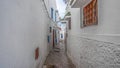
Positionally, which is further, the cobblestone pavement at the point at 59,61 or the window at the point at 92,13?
the cobblestone pavement at the point at 59,61

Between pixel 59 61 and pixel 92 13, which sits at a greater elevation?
pixel 92 13

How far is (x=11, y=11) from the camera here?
2605 mm

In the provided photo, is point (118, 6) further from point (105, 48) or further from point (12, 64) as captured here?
point (12, 64)

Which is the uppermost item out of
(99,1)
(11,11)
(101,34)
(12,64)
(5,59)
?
(99,1)

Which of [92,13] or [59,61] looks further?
[59,61]

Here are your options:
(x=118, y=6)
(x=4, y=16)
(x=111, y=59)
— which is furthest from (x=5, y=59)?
(x=118, y=6)

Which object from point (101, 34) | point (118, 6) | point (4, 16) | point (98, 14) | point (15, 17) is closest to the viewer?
point (4, 16)

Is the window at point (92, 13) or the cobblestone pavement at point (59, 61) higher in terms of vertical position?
the window at point (92, 13)

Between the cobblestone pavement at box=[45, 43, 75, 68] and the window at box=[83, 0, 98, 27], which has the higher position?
the window at box=[83, 0, 98, 27]

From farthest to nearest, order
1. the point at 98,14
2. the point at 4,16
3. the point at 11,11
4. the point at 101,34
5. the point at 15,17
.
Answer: the point at 98,14 → the point at 101,34 → the point at 15,17 → the point at 11,11 → the point at 4,16

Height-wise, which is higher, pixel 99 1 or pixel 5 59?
pixel 99 1

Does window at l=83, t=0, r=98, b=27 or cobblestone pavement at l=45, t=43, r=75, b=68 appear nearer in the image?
window at l=83, t=0, r=98, b=27

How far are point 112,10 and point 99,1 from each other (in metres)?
0.77

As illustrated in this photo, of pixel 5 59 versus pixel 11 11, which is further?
pixel 11 11
